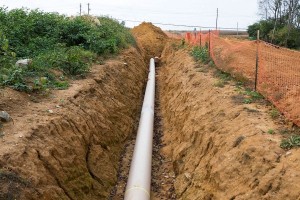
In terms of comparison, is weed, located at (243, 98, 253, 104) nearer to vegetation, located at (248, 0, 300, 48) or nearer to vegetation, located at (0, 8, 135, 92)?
vegetation, located at (0, 8, 135, 92)

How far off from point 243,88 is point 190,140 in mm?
2300

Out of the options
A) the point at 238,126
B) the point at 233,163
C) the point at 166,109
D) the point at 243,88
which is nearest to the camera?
the point at 233,163

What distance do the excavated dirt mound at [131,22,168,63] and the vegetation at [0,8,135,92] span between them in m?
8.19

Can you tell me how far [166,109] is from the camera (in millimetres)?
14352

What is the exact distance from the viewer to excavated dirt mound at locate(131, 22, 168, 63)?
2816 centimetres

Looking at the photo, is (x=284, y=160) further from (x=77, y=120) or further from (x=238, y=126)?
(x=77, y=120)

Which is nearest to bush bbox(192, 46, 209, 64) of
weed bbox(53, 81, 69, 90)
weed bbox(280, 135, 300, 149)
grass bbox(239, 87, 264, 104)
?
grass bbox(239, 87, 264, 104)

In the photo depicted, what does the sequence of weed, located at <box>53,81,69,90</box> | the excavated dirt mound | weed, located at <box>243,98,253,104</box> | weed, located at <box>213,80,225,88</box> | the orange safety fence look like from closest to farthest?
the orange safety fence < weed, located at <box>243,98,253,104</box> < weed, located at <box>53,81,69,90</box> < weed, located at <box>213,80,225,88</box> < the excavated dirt mound

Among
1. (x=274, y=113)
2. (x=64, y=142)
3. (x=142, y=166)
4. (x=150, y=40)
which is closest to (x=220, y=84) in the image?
(x=274, y=113)

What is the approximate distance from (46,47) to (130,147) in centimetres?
575

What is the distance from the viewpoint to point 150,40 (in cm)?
3027

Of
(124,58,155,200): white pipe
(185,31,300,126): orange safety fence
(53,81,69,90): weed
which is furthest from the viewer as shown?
(53,81,69,90): weed

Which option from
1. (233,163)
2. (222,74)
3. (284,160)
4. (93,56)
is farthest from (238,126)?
(93,56)

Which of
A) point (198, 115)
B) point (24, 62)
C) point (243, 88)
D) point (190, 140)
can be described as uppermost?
point (24, 62)
